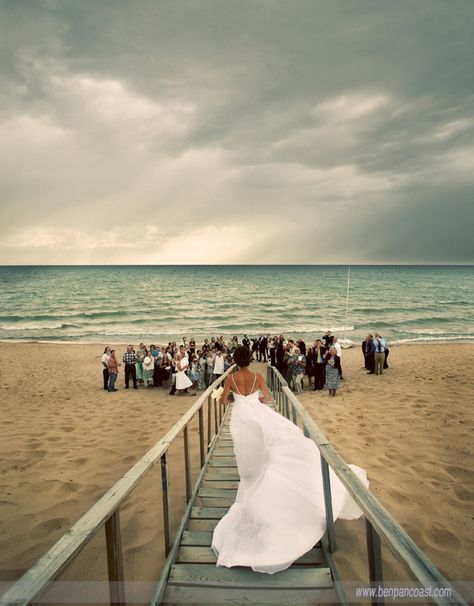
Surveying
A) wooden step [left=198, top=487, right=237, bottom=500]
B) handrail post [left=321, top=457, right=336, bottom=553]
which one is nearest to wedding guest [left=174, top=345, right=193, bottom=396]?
wooden step [left=198, top=487, right=237, bottom=500]

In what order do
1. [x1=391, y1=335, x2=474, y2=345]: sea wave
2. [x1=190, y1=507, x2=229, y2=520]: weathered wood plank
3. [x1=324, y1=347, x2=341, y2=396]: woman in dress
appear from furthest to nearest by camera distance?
[x1=391, y1=335, x2=474, y2=345]: sea wave < [x1=324, y1=347, x2=341, y2=396]: woman in dress < [x1=190, y1=507, x2=229, y2=520]: weathered wood plank

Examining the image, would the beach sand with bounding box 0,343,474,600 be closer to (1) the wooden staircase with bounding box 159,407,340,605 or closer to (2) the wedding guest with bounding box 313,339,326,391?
(1) the wooden staircase with bounding box 159,407,340,605

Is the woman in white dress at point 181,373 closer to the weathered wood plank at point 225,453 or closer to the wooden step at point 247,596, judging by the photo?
the weathered wood plank at point 225,453

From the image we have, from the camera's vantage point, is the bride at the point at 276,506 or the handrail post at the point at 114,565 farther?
the bride at the point at 276,506

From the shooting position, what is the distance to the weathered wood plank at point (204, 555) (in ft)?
9.56

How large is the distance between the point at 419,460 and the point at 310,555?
3989 millimetres

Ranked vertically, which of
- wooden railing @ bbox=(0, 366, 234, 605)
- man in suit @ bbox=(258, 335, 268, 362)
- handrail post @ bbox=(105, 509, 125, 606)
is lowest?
man in suit @ bbox=(258, 335, 268, 362)

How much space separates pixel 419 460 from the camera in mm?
6172

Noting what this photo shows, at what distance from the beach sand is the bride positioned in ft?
2.40

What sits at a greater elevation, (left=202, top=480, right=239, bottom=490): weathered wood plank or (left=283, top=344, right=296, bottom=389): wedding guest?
(left=202, top=480, right=239, bottom=490): weathered wood plank

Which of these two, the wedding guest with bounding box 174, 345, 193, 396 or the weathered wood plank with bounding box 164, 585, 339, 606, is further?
the wedding guest with bounding box 174, 345, 193, 396

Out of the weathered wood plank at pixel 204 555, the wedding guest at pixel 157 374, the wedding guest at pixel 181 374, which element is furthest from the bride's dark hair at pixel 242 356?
the wedding guest at pixel 157 374

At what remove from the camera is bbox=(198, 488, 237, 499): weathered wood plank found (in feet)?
14.0

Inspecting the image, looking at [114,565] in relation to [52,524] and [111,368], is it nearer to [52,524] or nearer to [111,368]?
[52,524]
